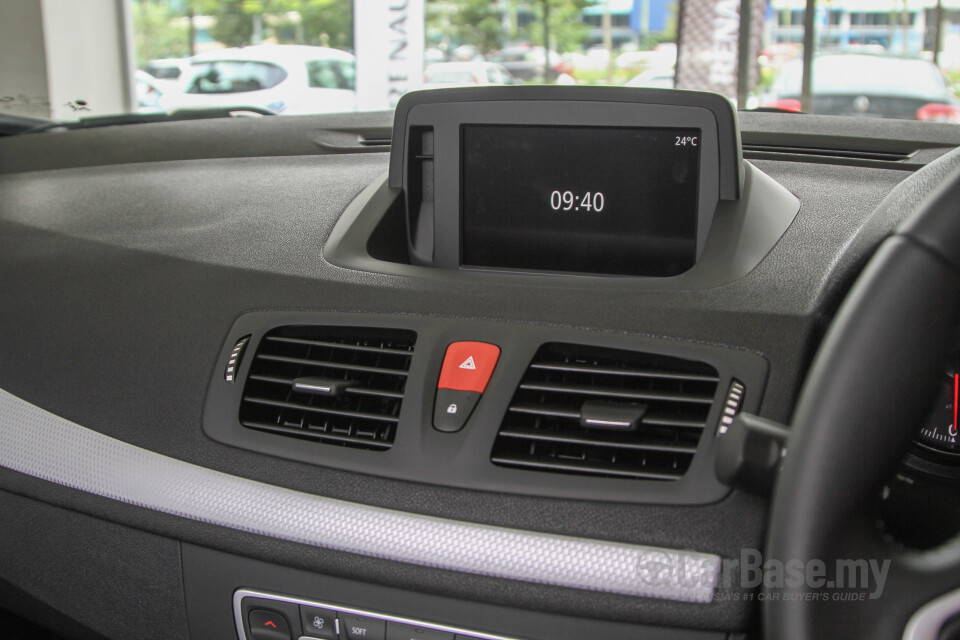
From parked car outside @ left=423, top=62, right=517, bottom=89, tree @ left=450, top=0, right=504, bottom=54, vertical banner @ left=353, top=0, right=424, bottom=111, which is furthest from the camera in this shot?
tree @ left=450, top=0, right=504, bottom=54

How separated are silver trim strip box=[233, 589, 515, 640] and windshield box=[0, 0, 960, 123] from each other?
127cm

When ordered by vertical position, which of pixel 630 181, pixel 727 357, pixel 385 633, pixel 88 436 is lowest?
pixel 385 633

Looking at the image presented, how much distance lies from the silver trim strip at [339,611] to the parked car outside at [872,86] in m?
3.99

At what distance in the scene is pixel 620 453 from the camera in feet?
3.74

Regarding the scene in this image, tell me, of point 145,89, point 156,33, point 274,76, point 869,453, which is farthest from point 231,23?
point 869,453

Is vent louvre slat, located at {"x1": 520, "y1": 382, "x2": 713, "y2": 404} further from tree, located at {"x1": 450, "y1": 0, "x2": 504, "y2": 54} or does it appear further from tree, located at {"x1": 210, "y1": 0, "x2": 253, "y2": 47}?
tree, located at {"x1": 450, "y1": 0, "x2": 504, "y2": 54}

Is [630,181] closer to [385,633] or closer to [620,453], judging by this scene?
[620,453]

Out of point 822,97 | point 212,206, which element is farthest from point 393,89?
point 212,206

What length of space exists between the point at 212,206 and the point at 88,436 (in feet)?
1.67

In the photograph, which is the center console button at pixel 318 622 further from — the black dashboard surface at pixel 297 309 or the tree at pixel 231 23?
the tree at pixel 231 23

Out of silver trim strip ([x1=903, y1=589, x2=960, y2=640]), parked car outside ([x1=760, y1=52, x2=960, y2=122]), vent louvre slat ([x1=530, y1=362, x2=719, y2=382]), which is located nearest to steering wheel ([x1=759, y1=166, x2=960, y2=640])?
silver trim strip ([x1=903, y1=589, x2=960, y2=640])

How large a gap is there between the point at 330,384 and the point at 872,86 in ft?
14.7

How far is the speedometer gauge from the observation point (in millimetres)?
1026

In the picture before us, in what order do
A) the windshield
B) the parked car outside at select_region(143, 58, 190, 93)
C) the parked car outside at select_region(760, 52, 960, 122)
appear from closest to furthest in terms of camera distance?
1. the windshield
2. the parked car outside at select_region(143, 58, 190, 93)
3. the parked car outside at select_region(760, 52, 960, 122)
